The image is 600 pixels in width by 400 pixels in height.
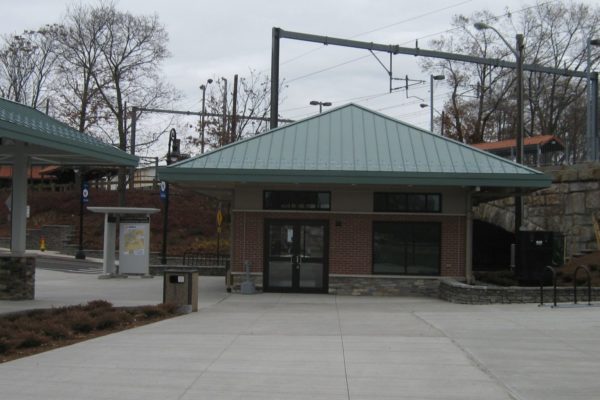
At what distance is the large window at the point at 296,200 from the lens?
2014 cm

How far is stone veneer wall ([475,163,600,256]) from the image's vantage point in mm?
25375

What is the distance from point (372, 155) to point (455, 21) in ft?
123

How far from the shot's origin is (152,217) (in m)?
43.2

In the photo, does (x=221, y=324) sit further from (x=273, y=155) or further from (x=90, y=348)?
(x=273, y=155)

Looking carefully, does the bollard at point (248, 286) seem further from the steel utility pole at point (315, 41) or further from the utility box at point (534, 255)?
the utility box at point (534, 255)

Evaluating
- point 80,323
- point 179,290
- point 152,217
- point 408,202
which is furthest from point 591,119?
point 152,217

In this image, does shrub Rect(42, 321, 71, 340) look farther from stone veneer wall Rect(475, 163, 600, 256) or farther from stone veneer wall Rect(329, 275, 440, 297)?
stone veneer wall Rect(475, 163, 600, 256)

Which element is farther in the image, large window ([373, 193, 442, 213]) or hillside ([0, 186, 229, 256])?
hillside ([0, 186, 229, 256])

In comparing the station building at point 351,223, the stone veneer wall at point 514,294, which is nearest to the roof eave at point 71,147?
the station building at point 351,223

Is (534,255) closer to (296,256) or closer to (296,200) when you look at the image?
(296,256)

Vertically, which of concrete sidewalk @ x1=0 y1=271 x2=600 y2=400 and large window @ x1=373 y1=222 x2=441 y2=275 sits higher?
large window @ x1=373 y1=222 x2=441 y2=275

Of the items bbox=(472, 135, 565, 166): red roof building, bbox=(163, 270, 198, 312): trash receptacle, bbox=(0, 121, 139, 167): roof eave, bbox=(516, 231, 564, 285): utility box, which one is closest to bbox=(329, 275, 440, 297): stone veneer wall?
bbox=(516, 231, 564, 285): utility box

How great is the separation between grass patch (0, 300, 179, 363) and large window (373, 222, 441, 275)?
7.52 m

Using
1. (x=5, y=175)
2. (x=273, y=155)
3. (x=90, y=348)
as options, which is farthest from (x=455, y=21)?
(x=90, y=348)
